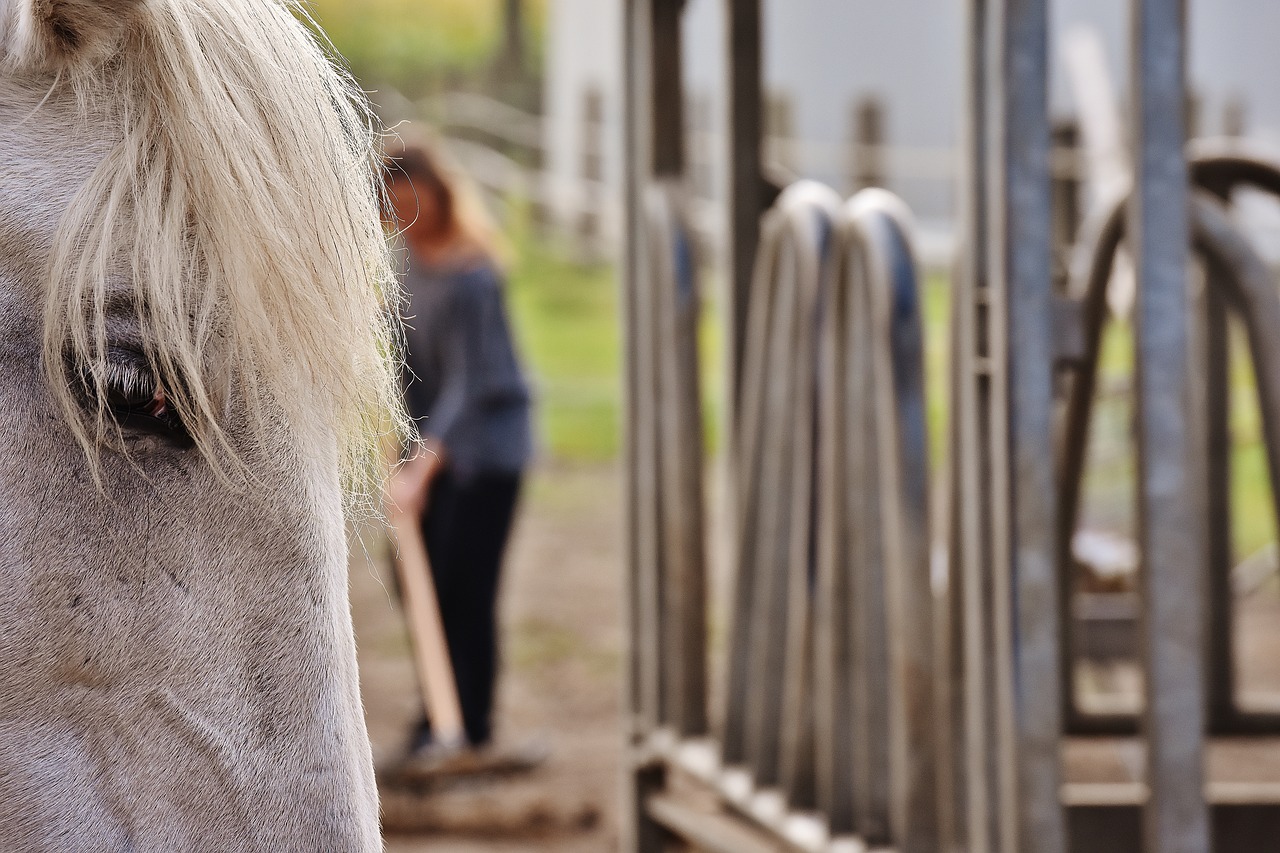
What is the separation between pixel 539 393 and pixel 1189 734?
7872 mm

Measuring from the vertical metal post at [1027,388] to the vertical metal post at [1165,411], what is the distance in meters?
0.11

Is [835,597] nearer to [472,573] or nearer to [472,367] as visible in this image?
[472,367]

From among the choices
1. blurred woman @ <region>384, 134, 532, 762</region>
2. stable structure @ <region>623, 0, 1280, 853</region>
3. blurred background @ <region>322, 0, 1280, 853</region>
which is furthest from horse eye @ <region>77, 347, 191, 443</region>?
blurred woman @ <region>384, 134, 532, 762</region>

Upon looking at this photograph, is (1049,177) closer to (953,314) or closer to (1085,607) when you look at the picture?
(953,314)

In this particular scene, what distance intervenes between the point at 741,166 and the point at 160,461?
1707mm

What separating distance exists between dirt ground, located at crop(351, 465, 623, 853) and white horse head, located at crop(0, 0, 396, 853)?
0.98m

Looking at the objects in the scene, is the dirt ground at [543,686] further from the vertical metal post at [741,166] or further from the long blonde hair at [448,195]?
the long blonde hair at [448,195]

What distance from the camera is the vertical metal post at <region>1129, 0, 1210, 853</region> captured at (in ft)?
5.11

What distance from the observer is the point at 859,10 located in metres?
12.3

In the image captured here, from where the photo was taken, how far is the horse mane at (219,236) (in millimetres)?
1026

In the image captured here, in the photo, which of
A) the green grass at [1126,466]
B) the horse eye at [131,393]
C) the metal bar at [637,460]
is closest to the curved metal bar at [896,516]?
the metal bar at [637,460]

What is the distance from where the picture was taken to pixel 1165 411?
5.21 feet

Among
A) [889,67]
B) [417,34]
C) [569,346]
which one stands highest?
[417,34]

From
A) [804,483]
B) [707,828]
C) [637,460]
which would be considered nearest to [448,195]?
[637,460]
